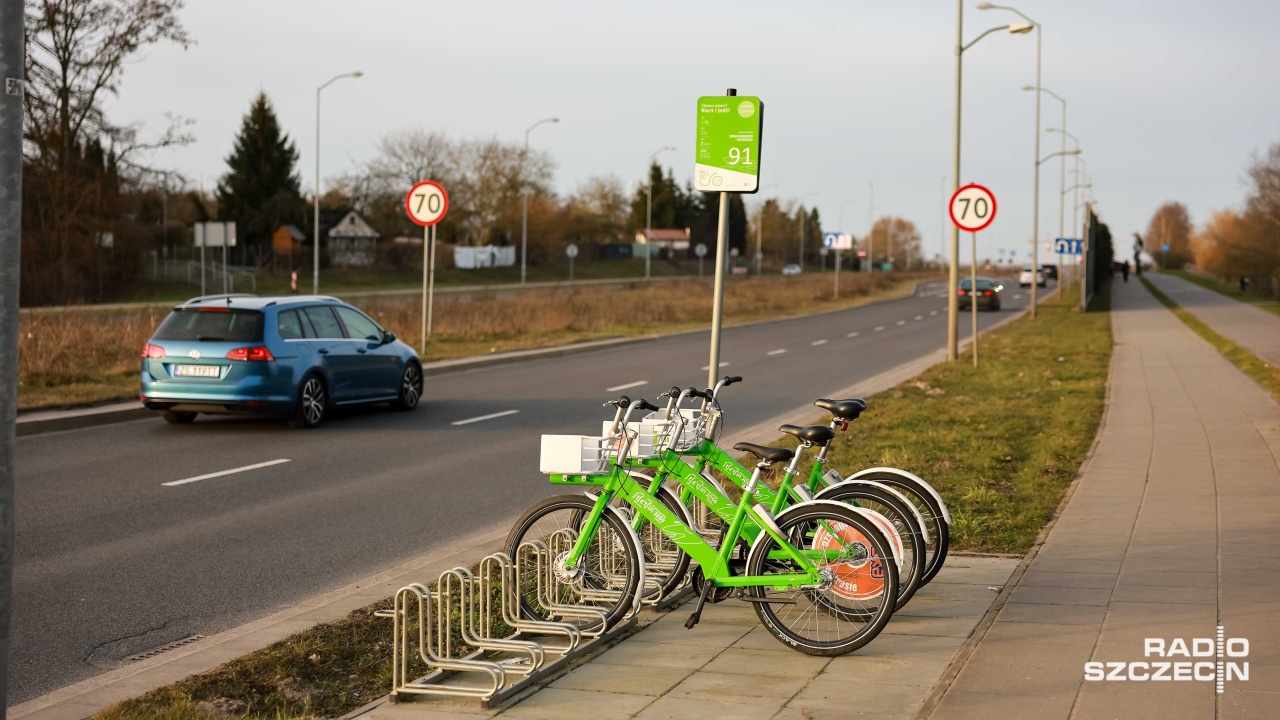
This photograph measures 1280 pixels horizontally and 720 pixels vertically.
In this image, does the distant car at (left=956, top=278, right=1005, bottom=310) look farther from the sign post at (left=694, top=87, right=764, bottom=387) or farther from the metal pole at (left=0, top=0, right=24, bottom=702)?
the metal pole at (left=0, top=0, right=24, bottom=702)

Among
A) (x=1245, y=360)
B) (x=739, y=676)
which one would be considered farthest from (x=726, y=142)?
(x=1245, y=360)

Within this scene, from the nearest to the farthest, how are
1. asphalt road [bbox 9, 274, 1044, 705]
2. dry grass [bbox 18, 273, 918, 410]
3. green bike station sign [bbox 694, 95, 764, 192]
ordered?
asphalt road [bbox 9, 274, 1044, 705]
green bike station sign [bbox 694, 95, 764, 192]
dry grass [bbox 18, 273, 918, 410]

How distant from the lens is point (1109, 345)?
30.1m

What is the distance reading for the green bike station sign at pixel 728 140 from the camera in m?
8.10

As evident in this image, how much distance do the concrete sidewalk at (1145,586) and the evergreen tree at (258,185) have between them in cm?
7568

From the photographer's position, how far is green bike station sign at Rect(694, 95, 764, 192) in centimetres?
810

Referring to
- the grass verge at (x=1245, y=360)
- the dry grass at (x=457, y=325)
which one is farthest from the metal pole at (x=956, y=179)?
the dry grass at (x=457, y=325)

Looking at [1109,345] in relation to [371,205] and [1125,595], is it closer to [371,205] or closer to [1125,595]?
[1125,595]

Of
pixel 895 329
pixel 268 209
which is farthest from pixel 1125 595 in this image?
pixel 268 209

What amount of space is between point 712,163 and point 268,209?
261ft

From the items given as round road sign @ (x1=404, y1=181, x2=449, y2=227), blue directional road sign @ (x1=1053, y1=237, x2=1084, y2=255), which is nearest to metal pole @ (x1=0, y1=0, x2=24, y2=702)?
round road sign @ (x1=404, y1=181, x2=449, y2=227)

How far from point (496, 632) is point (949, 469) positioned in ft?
19.4

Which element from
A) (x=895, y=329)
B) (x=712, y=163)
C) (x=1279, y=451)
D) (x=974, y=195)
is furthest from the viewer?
(x=895, y=329)

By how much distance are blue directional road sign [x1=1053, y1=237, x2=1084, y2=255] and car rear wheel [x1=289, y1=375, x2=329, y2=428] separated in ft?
115
